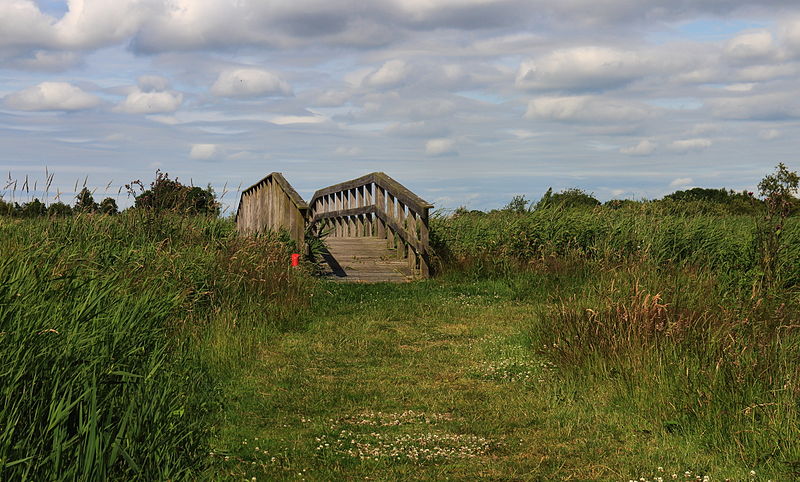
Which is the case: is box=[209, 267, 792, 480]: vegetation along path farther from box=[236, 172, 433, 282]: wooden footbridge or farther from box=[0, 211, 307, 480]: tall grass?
box=[236, 172, 433, 282]: wooden footbridge

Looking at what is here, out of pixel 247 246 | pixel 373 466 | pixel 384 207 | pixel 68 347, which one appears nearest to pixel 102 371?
pixel 68 347

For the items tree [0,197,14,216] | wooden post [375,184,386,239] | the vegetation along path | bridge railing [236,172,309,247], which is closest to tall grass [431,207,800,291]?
wooden post [375,184,386,239]

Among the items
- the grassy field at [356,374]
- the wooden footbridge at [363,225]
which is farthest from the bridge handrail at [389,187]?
the grassy field at [356,374]

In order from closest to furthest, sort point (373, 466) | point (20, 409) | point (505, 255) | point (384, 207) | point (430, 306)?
point (20, 409), point (373, 466), point (430, 306), point (505, 255), point (384, 207)

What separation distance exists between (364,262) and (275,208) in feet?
10.4

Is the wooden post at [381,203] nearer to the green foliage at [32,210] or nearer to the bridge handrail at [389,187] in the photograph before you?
the bridge handrail at [389,187]

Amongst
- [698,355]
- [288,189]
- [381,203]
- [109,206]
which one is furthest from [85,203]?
[698,355]

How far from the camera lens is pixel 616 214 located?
17.6m

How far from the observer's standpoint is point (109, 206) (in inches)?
490

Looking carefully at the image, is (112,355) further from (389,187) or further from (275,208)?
(275,208)

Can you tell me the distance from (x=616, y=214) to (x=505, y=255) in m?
4.16

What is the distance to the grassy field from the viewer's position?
439 centimetres

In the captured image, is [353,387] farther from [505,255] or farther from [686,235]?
[686,235]

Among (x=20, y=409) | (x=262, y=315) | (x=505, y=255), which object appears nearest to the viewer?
(x=20, y=409)
